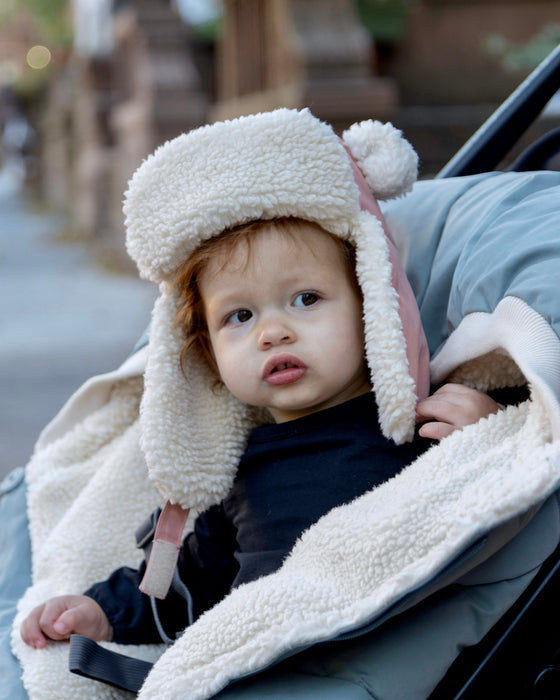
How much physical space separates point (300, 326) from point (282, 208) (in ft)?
0.59

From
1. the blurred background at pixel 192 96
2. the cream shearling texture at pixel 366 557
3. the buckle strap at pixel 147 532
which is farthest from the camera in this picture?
the blurred background at pixel 192 96

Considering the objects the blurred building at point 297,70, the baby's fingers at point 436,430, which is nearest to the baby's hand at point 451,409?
the baby's fingers at point 436,430

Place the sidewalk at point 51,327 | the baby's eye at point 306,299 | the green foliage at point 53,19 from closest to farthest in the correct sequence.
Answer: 1. the baby's eye at point 306,299
2. the sidewalk at point 51,327
3. the green foliage at point 53,19

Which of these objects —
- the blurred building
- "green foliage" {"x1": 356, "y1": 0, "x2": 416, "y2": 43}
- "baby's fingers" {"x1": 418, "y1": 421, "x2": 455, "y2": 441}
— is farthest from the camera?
"green foliage" {"x1": 356, "y1": 0, "x2": 416, "y2": 43}

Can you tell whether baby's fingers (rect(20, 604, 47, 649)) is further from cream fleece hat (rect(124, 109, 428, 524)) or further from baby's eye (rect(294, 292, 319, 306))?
baby's eye (rect(294, 292, 319, 306))

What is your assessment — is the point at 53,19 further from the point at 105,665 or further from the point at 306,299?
the point at 105,665

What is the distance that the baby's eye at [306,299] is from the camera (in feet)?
5.06

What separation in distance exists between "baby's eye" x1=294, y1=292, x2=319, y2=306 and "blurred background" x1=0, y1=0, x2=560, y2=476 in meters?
2.03


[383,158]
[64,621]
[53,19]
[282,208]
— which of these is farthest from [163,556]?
[53,19]

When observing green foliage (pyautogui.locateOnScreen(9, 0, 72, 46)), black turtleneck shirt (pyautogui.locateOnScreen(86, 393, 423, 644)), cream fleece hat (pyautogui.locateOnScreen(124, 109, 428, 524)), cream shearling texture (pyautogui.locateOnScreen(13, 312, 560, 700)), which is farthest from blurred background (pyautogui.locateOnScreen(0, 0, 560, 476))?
green foliage (pyautogui.locateOnScreen(9, 0, 72, 46))

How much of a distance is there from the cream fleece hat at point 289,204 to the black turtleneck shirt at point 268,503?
6 cm

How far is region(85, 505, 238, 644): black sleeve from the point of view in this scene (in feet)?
5.65

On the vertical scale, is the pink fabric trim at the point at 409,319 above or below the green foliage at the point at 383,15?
above

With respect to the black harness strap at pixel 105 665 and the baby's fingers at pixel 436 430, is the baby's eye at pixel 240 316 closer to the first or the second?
the baby's fingers at pixel 436 430
